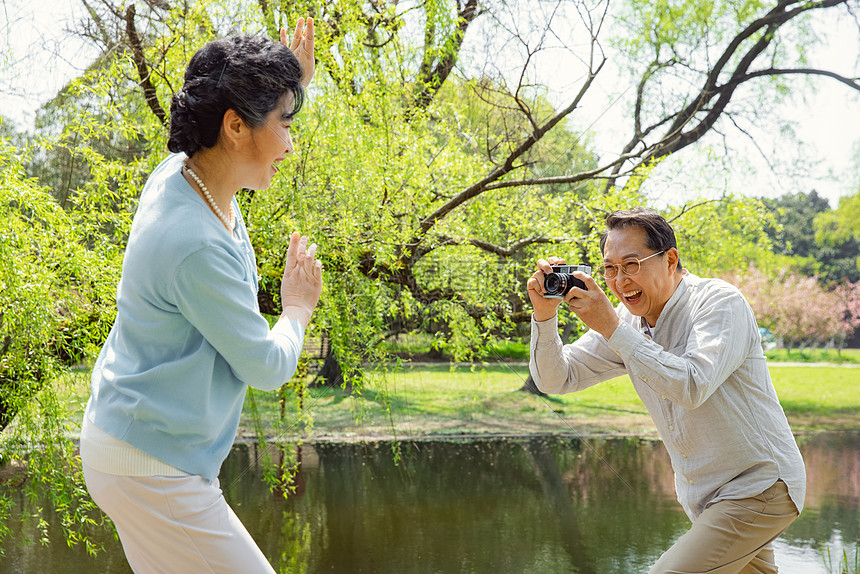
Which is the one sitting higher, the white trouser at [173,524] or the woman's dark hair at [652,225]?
the woman's dark hair at [652,225]

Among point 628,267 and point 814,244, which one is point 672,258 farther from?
point 814,244

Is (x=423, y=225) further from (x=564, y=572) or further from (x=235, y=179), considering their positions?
(x=235, y=179)

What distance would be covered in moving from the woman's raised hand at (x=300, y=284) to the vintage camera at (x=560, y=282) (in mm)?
509

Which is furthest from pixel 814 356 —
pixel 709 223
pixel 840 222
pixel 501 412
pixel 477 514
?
pixel 477 514

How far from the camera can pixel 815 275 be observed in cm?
1104

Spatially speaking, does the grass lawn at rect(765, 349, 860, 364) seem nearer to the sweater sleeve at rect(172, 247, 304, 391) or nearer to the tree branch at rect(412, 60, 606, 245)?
the tree branch at rect(412, 60, 606, 245)

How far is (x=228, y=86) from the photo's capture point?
0.75 meters

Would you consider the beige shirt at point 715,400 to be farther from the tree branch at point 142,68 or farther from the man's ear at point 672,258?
the tree branch at point 142,68

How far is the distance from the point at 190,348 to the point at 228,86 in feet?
0.94

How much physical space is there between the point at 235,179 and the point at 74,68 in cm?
212

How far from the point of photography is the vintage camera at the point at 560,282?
1213mm

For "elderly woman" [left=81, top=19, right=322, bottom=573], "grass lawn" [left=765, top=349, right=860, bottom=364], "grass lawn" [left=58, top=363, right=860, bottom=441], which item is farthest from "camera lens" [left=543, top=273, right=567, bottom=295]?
"grass lawn" [left=765, top=349, right=860, bottom=364]

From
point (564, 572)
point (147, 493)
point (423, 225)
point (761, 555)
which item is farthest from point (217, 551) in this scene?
point (564, 572)

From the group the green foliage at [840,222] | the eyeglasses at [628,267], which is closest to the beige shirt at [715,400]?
the eyeglasses at [628,267]
